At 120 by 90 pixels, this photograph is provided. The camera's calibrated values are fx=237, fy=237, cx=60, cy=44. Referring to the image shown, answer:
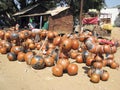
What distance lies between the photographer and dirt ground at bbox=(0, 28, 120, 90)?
24.2ft

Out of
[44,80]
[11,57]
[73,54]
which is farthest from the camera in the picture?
[73,54]

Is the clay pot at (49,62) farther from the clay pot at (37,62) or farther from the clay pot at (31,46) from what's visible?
the clay pot at (31,46)

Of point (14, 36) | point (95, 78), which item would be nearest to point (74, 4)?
point (14, 36)

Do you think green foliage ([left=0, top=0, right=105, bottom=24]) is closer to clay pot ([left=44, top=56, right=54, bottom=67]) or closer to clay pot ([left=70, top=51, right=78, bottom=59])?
clay pot ([left=70, top=51, right=78, bottom=59])

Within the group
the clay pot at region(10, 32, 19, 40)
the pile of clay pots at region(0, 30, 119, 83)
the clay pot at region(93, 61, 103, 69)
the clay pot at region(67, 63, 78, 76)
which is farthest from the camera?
the clay pot at region(10, 32, 19, 40)

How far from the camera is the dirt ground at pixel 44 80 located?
24.2ft

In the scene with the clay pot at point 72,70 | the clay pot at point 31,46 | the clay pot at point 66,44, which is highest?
the clay pot at point 66,44

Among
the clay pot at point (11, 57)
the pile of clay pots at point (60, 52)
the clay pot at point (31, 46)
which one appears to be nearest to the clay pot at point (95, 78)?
the pile of clay pots at point (60, 52)

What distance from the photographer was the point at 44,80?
796 cm

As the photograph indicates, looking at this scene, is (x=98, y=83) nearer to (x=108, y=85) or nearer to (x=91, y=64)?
(x=108, y=85)

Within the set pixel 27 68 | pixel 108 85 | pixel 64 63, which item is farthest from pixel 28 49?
pixel 108 85

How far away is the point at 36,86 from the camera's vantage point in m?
7.39

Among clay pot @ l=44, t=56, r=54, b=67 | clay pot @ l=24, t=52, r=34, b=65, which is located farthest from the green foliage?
clay pot @ l=44, t=56, r=54, b=67

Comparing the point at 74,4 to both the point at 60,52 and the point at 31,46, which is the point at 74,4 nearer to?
the point at 31,46
